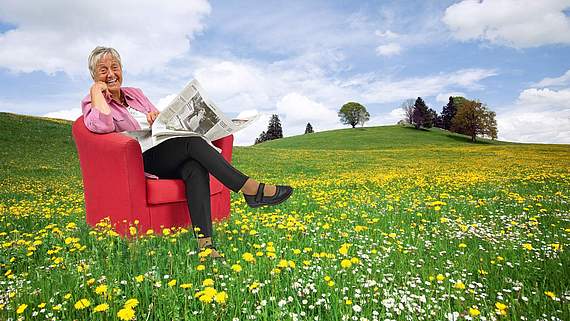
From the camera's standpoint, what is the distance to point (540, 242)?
448 cm

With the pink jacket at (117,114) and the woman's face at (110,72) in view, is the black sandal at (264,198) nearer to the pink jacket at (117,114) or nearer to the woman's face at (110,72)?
the pink jacket at (117,114)

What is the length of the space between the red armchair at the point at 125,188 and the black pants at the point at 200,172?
1.55 ft

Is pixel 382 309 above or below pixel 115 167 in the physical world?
below

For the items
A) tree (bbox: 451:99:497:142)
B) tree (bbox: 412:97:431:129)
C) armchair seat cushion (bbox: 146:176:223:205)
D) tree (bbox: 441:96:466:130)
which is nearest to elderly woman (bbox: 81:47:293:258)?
armchair seat cushion (bbox: 146:176:223:205)

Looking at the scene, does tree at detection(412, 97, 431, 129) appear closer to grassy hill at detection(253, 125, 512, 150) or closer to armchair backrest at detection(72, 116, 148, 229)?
grassy hill at detection(253, 125, 512, 150)

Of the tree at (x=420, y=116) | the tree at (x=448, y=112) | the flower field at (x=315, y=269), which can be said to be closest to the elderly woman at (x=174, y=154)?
the flower field at (x=315, y=269)

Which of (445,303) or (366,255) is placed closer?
(445,303)

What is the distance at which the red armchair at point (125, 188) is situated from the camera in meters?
4.42

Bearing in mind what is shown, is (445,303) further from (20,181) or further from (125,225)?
(20,181)

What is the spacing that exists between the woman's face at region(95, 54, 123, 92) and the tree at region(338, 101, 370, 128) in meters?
84.3

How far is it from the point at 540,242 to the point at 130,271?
4.56 meters


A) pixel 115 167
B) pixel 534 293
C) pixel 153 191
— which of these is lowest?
pixel 534 293

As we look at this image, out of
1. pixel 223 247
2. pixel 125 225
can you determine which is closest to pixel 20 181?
pixel 125 225

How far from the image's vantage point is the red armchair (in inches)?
174
